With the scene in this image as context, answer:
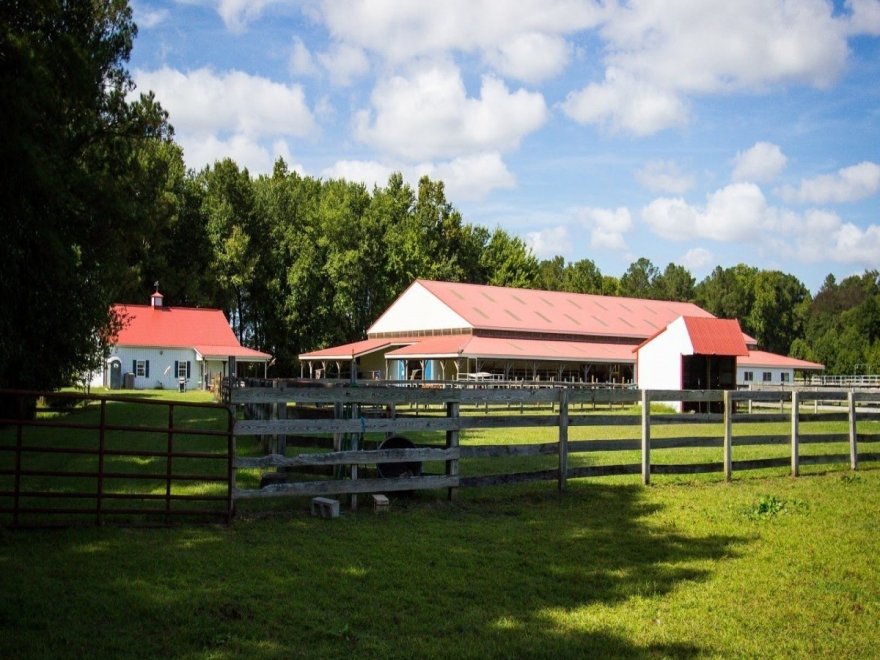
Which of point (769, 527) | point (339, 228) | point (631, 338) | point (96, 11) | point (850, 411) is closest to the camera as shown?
point (769, 527)

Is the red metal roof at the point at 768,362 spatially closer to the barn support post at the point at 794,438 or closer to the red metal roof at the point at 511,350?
the red metal roof at the point at 511,350

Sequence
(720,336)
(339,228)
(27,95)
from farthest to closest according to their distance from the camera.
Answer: (339,228) → (720,336) → (27,95)

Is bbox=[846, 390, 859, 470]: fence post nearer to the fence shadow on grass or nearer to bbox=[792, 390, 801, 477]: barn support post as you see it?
bbox=[792, 390, 801, 477]: barn support post

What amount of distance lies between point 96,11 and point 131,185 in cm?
459

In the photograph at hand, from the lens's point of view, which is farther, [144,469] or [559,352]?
[559,352]

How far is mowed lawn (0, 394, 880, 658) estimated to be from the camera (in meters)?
5.79

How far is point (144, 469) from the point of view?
14141 millimetres

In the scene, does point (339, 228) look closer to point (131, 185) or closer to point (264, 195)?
point (264, 195)

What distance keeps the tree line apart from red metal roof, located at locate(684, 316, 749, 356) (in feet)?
87.8

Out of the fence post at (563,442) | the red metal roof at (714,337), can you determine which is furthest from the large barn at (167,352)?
the fence post at (563,442)

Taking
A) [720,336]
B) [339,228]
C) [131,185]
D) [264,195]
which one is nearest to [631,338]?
[720,336]

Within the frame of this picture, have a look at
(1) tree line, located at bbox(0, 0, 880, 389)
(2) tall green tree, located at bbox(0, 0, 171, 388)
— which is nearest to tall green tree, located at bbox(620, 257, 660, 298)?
(1) tree line, located at bbox(0, 0, 880, 389)

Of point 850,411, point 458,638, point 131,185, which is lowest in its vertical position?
point 458,638

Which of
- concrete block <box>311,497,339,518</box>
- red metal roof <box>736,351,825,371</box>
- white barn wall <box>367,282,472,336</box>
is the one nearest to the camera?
concrete block <box>311,497,339,518</box>
